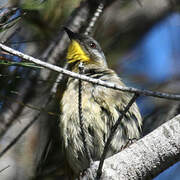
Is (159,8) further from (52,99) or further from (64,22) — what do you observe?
(52,99)

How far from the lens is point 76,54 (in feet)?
14.3

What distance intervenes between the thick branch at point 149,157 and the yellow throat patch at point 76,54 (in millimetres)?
1850

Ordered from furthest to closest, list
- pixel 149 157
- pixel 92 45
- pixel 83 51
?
pixel 92 45, pixel 83 51, pixel 149 157

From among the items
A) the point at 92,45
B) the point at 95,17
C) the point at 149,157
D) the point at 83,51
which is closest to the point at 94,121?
the point at 149,157

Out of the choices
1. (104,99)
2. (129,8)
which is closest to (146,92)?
(104,99)

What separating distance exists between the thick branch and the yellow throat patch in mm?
1850

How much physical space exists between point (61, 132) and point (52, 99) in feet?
2.47

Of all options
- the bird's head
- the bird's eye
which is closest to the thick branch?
the bird's head

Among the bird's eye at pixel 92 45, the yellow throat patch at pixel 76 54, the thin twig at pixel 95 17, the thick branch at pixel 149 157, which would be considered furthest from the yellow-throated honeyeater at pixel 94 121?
the thin twig at pixel 95 17

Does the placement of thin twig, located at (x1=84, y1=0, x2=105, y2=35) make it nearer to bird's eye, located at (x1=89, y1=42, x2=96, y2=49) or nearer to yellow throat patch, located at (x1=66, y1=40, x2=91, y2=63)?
bird's eye, located at (x1=89, y1=42, x2=96, y2=49)

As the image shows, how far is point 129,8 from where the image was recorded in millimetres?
5980

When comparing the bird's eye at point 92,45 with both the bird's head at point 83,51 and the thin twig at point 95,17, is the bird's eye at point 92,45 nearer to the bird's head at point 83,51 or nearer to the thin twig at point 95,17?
the bird's head at point 83,51

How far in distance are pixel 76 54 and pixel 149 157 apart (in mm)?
2013

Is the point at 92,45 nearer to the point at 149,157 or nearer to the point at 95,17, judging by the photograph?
the point at 95,17
